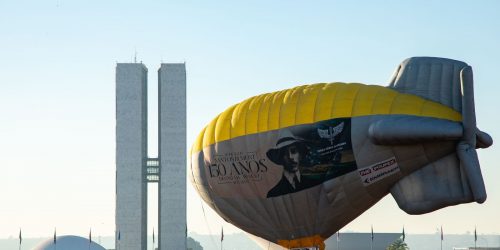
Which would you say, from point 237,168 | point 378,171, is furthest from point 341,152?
point 237,168

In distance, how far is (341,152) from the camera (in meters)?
83.9

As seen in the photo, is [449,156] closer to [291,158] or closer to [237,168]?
[291,158]

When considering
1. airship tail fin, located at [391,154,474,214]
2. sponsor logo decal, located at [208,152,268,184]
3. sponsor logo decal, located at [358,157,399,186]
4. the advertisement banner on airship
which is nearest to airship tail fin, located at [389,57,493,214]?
airship tail fin, located at [391,154,474,214]

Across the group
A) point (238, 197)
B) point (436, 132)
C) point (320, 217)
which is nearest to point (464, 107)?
point (436, 132)

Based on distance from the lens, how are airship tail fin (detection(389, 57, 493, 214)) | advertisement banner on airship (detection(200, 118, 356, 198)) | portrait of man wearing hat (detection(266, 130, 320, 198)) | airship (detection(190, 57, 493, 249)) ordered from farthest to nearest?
portrait of man wearing hat (detection(266, 130, 320, 198)), advertisement banner on airship (detection(200, 118, 356, 198)), airship (detection(190, 57, 493, 249)), airship tail fin (detection(389, 57, 493, 214))

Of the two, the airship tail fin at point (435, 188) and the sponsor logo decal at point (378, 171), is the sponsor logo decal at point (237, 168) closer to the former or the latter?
the sponsor logo decal at point (378, 171)

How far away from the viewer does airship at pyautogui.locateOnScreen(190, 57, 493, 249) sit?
264 feet

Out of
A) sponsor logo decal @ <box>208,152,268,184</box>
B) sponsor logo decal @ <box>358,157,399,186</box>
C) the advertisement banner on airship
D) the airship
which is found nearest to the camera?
the airship

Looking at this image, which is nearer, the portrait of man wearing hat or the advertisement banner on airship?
the advertisement banner on airship

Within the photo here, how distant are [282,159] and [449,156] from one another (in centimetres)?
1401

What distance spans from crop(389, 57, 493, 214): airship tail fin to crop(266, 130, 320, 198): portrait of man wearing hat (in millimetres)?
7701

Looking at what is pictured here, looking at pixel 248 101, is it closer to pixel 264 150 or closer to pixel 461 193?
pixel 264 150

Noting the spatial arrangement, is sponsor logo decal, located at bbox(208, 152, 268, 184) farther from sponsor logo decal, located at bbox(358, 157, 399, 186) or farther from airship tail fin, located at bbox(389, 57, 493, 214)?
airship tail fin, located at bbox(389, 57, 493, 214)

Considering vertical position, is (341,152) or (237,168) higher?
(341,152)
